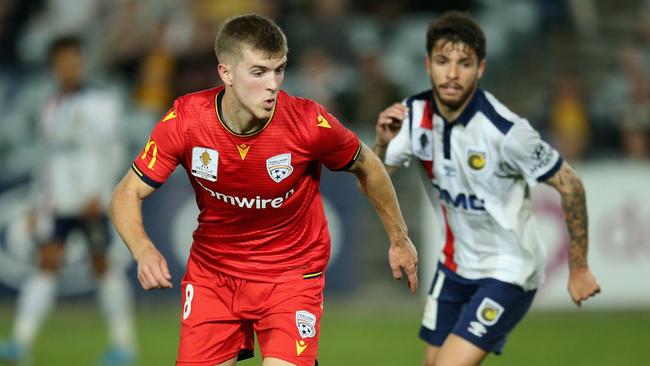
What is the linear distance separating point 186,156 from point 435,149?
154 centimetres

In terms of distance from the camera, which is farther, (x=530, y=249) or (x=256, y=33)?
(x=530, y=249)

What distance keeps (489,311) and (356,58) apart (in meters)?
8.68

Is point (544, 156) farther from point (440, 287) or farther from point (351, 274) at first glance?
point (351, 274)

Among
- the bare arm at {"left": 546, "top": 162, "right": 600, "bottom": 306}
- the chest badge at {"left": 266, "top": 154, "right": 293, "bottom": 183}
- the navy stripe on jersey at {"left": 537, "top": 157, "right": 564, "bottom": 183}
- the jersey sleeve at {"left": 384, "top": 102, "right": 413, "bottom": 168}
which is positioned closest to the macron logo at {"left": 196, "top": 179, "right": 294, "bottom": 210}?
the chest badge at {"left": 266, "top": 154, "right": 293, "bottom": 183}

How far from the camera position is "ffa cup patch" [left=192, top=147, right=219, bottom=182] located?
5.49 m

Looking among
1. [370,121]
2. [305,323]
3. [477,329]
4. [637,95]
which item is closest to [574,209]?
[477,329]

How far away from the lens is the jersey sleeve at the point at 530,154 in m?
6.17

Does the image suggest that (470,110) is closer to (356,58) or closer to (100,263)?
(100,263)

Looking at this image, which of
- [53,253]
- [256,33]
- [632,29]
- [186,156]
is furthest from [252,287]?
[632,29]

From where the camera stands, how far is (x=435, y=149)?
6.46m

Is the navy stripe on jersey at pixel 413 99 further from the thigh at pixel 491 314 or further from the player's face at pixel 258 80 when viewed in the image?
the player's face at pixel 258 80

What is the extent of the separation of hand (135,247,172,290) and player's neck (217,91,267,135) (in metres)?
0.75

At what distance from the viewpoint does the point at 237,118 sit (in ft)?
18.0

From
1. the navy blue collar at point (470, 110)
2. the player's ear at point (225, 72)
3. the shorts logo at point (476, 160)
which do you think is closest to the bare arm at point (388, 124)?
the navy blue collar at point (470, 110)
